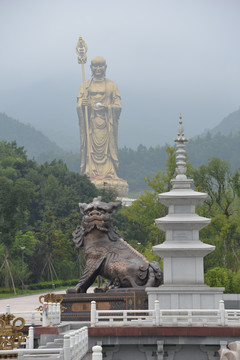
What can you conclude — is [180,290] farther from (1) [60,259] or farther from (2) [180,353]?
(1) [60,259]

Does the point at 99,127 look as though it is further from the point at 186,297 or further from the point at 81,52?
the point at 186,297

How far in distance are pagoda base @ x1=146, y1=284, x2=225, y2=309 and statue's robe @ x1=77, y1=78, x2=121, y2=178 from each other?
81505 millimetres

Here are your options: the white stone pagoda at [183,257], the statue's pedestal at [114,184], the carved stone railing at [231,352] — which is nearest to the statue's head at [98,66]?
the statue's pedestal at [114,184]

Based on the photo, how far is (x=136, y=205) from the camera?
1881 inches

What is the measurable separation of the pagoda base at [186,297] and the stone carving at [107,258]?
1872 millimetres

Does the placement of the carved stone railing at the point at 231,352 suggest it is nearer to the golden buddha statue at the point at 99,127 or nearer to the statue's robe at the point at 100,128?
the golden buddha statue at the point at 99,127

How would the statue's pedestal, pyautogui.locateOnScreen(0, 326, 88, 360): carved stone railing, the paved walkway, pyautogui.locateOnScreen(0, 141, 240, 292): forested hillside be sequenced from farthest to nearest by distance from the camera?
the statue's pedestal
pyautogui.locateOnScreen(0, 141, 240, 292): forested hillside
the paved walkway
pyautogui.locateOnScreen(0, 326, 88, 360): carved stone railing

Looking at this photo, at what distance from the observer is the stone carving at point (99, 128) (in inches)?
4033

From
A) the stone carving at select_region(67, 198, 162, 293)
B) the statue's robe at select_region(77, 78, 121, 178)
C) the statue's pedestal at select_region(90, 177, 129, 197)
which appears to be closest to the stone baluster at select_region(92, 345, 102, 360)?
the stone carving at select_region(67, 198, 162, 293)

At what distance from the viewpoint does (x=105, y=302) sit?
2261cm

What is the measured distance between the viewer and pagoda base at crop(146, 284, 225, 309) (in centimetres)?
2170

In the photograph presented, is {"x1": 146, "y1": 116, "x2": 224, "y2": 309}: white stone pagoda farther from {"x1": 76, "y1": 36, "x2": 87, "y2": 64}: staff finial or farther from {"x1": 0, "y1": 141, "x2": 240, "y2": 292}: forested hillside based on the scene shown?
{"x1": 76, "y1": 36, "x2": 87, "y2": 64}: staff finial

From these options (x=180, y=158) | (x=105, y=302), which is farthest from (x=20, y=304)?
→ (x=180, y=158)

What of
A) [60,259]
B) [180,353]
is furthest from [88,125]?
[180,353]
